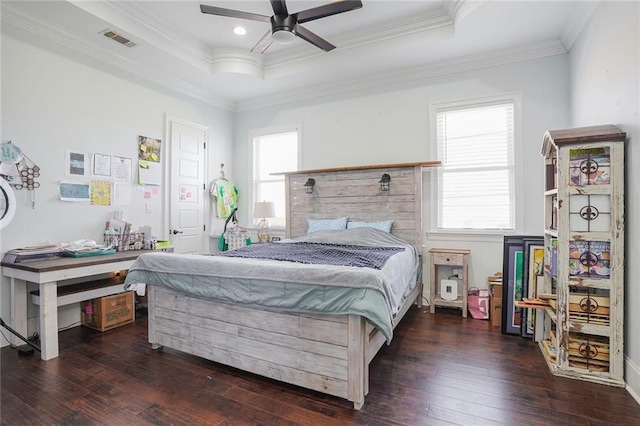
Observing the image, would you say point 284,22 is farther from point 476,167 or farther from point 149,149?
point 476,167

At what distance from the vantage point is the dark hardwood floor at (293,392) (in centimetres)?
178

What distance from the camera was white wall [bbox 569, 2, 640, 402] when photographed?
6.55 ft

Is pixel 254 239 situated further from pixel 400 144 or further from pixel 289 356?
pixel 289 356

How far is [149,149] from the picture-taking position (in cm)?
410

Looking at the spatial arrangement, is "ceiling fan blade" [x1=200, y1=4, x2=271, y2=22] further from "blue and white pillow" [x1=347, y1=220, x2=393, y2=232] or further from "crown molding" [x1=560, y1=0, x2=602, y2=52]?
"crown molding" [x1=560, y1=0, x2=602, y2=52]

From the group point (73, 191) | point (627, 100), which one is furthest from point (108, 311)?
point (627, 100)

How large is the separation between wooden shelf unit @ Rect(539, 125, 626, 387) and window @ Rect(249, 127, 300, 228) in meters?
3.53

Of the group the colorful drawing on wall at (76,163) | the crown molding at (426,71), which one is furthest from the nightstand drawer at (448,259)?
the colorful drawing on wall at (76,163)

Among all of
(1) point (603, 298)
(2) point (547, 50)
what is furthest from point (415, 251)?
(2) point (547, 50)

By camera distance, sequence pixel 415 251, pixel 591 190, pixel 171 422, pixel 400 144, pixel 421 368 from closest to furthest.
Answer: pixel 171 422 < pixel 591 190 < pixel 421 368 < pixel 415 251 < pixel 400 144

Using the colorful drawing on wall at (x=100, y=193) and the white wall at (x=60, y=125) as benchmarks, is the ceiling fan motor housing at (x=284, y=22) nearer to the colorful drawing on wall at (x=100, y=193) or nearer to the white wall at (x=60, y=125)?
the white wall at (x=60, y=125)

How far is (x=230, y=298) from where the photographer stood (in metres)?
2.20

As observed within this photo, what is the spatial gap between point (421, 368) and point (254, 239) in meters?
3.52

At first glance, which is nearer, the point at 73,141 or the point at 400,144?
the point at 73,141
